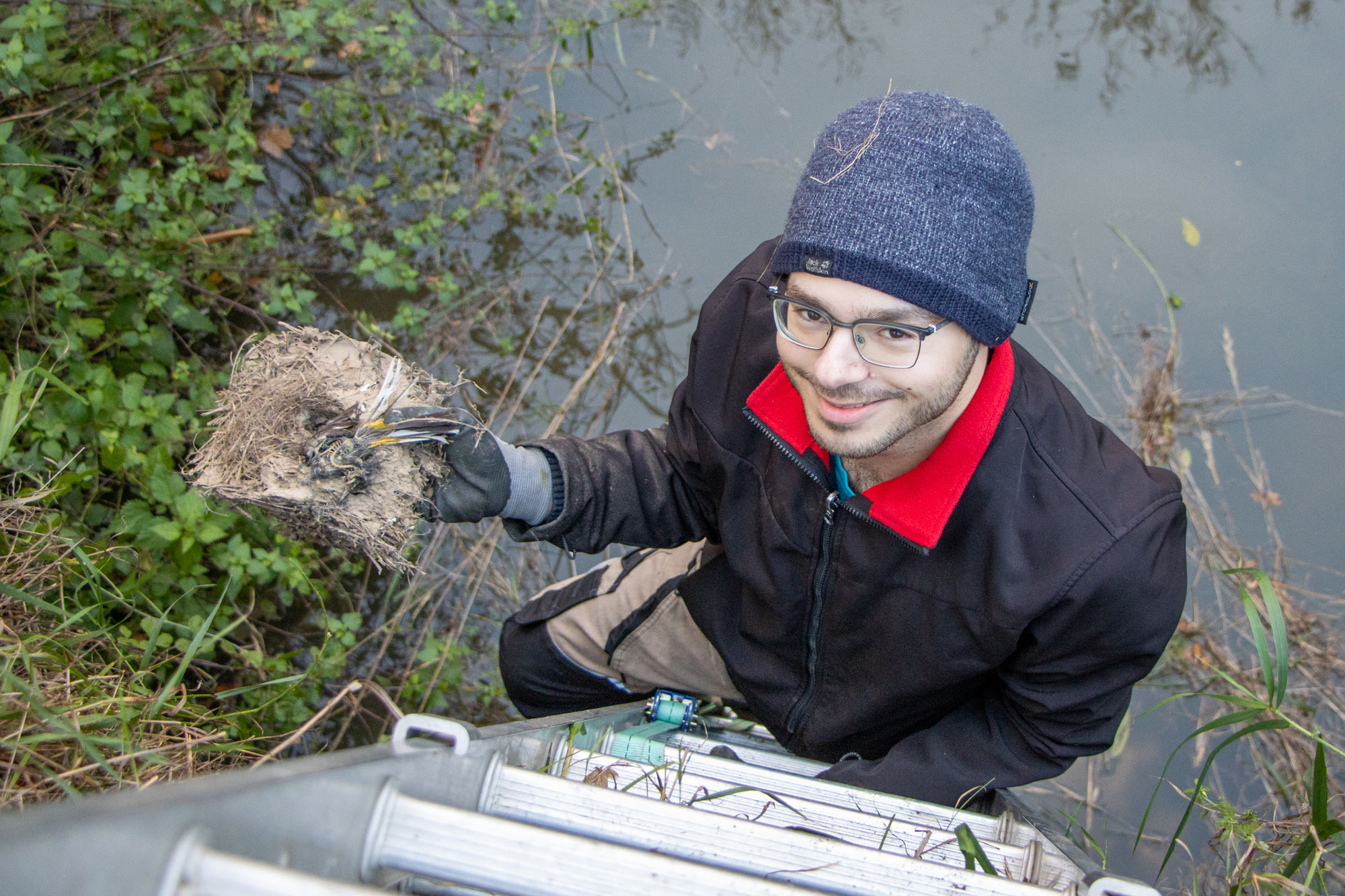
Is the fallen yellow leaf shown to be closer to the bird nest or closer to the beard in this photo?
the beard

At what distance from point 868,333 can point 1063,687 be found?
2.72 ft

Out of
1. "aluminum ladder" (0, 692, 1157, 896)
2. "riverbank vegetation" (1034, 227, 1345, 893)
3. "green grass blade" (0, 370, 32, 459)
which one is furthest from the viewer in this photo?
"riverbank vegetation" (1034, 227, 1345, 893)

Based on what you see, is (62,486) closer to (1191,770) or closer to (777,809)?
(777,809)

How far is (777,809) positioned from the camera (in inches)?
67.1

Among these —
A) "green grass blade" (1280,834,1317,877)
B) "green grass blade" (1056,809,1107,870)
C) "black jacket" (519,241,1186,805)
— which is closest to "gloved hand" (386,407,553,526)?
"black jacket" (519,241,1186,805)

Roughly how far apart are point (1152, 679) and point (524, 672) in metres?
2.06

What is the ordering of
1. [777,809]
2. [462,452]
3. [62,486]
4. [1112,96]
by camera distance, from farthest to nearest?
[1112,96] → [62,486] → [462,452] → [777,809]

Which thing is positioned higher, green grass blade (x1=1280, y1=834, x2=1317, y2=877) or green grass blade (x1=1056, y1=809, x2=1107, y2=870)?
green grass blade (x1=1280, y1=834, x2=1317, y2=877)

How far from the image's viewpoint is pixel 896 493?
175cm

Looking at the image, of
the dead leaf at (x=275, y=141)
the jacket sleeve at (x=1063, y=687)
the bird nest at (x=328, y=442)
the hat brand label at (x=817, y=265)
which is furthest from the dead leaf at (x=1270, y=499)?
the dead leaf at (x=275, y=141)

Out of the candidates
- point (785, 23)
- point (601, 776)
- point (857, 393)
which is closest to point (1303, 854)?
point (857, 393)

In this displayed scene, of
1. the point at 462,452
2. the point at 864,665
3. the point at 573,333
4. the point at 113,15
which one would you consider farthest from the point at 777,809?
the point at 113,15

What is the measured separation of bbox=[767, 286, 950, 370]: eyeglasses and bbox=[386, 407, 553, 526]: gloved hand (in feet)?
2.21

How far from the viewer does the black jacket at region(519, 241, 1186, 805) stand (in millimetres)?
1689
